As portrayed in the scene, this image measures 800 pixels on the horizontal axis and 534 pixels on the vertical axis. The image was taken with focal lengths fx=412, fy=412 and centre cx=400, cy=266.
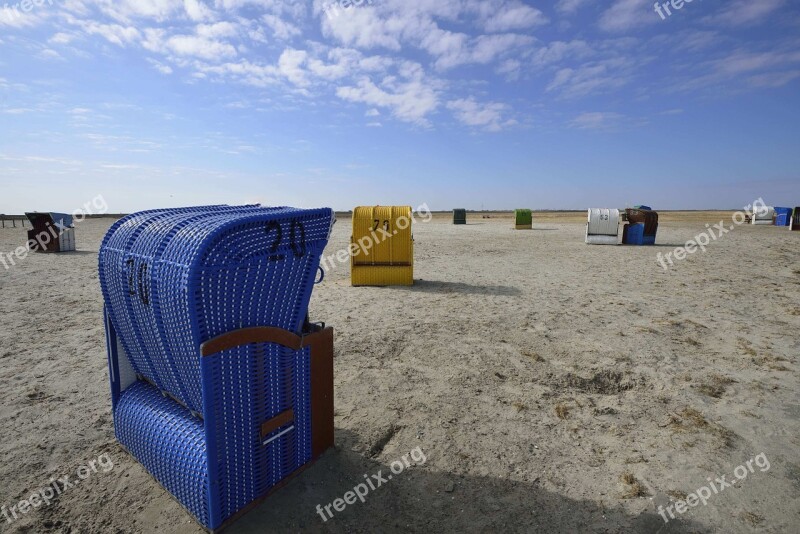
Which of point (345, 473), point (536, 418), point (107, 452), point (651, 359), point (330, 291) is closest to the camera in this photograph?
point (345, 473)

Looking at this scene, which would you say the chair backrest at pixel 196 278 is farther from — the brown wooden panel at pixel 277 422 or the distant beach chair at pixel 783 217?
the distant beach chair at pixel 783 217

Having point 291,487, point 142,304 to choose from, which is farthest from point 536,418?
point 142,304

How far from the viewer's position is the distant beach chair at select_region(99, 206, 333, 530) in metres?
2.49

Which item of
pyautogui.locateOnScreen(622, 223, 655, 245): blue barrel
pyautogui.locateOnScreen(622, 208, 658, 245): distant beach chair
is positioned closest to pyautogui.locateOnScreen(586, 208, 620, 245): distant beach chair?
pyautogui.locateOnScreen(622, 223, 655, 245): blue barrel

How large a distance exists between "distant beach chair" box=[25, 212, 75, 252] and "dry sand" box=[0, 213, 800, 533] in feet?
35.1

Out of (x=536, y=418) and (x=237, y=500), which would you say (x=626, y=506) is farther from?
(x=237, y=500)

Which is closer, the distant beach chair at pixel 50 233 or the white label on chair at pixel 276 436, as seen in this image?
the white label on chair at pixel 276 436

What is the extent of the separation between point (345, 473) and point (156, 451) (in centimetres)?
139

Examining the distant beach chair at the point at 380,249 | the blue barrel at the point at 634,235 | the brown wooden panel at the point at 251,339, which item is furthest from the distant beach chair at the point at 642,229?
the brown wooden panel at the point at 251,339

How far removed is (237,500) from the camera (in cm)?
274

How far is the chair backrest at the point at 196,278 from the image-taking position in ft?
7.98

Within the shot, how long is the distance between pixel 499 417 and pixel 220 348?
2766 mm

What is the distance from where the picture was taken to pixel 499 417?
4.05 metres

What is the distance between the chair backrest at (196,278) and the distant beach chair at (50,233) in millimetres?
18269
